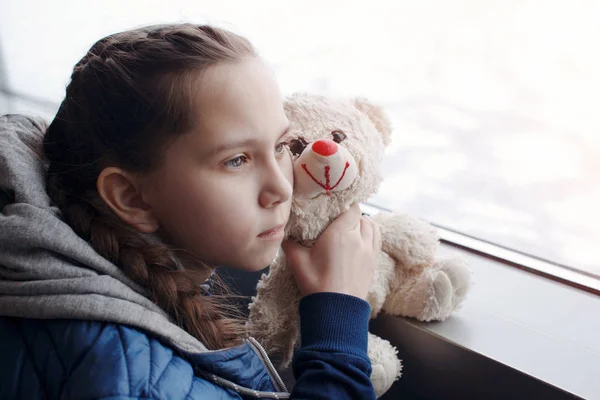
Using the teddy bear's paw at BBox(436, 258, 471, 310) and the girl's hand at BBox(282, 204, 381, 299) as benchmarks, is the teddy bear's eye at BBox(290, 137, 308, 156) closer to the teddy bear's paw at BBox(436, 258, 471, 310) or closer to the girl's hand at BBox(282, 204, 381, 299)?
the girl's hand at BBox(282, 204, 381, 299)

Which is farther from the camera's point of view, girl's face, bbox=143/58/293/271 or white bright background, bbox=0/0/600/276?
white bright background, bbox=0/0/600/276

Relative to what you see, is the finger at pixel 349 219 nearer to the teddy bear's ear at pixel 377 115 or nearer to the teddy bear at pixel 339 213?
the teddy bear at pixel 339 213

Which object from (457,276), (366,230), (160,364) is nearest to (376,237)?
(366,230)

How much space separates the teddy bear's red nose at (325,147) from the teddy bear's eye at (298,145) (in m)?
0.05

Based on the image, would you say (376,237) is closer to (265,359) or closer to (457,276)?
(457,276)

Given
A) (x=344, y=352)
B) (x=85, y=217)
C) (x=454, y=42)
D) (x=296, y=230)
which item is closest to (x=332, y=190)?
(x=296, y=230)

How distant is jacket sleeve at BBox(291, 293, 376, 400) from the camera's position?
0.66 metres

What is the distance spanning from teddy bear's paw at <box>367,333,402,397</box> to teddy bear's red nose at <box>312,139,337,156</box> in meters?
0.32

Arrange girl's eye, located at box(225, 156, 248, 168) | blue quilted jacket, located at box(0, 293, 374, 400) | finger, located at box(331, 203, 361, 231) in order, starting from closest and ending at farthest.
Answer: blue quilted jacket, located at box(0, 293, 374, 400) < girl's eye, located at box(225, 156, 248, 168) < finger, located at box(331, 203, 361, 231)

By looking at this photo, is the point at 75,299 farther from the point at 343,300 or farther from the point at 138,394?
the point at 343,300

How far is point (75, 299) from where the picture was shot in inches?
23.4

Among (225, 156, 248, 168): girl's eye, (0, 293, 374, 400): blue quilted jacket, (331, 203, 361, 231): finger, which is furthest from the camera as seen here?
(331, 203, 361, 231): finger

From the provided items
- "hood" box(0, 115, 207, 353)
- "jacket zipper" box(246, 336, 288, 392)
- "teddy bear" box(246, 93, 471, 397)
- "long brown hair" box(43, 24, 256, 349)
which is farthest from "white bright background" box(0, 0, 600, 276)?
"jacket zipper" box(246, 336, 288, 392)

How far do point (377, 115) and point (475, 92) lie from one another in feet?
0.81
